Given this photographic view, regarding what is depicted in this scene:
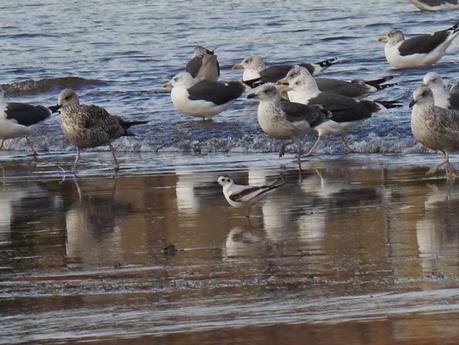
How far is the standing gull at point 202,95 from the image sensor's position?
16625mm

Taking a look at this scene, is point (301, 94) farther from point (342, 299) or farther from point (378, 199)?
point (342, 299)

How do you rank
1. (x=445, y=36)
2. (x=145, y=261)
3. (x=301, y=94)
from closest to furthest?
(x=145, y=261) → (x=301, y=94) → (x=445, y=36)

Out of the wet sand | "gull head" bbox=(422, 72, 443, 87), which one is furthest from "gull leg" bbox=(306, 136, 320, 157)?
"gull head" bbox=(422, 72, 443, 87)

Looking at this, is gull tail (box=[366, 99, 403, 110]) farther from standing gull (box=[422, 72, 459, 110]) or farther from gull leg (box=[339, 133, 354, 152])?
standing gull (box=[422, 72, 459, 110])

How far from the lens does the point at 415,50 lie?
19.9 m

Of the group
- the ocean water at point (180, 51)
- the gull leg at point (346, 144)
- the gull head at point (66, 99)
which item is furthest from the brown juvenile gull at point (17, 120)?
the gull leg at point (346, 144)

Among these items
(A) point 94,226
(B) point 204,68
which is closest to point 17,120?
(B) point 204,68

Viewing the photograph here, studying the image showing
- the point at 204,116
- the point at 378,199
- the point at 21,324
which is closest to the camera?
the point at 21,324

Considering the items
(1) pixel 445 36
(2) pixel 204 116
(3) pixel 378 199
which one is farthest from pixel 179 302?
(1) pixel 445 36

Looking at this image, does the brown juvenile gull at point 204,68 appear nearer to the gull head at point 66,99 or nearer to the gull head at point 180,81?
the gull head at point 180,81

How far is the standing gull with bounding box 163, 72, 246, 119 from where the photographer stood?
16.6 meters

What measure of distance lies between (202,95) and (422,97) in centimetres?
518

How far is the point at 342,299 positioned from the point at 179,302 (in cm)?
90

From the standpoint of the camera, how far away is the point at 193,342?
20.7 feet
